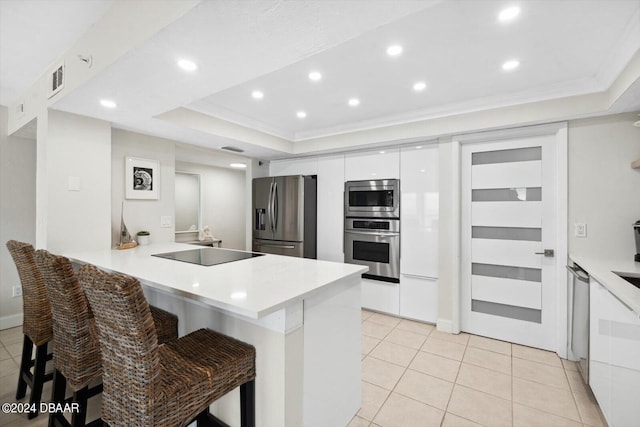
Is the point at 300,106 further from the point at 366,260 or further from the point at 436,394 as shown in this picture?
the point at 436,394

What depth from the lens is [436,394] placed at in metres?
2.09

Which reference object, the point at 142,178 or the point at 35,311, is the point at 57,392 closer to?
the point at 35,311

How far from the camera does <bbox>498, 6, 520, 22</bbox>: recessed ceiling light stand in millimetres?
1529

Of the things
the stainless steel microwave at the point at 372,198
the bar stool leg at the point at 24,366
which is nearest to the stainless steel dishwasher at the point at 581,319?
the stainless steel microwave at the point at 372,198

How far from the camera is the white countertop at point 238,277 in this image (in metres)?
1.21

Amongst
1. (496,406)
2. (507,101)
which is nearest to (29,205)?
(496,406)

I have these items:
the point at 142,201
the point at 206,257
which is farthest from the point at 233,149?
the point at 206,257

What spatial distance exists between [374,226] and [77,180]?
3043mm

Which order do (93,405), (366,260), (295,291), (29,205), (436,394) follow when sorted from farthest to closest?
(366,260)
(29,205)
(436,394)
(93,405)
(295,291)

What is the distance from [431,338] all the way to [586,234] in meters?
1.68

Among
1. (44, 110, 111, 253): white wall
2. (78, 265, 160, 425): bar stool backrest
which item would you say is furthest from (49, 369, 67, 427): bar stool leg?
(44, 110, 111, 253): white wall

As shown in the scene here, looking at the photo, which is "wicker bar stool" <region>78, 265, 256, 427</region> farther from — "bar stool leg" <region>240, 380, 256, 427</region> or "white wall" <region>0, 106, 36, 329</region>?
"white wall" <region>0, 106, 36, 329</region>

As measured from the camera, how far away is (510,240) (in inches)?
115

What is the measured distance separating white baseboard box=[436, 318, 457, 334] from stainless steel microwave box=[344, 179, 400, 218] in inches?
49.5
